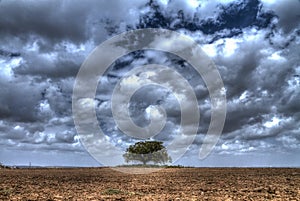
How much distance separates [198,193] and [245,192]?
3.00 meters

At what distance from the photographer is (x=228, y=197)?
829 inches

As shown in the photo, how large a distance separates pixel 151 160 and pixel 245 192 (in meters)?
81.6

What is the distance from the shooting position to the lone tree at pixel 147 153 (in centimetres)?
10412

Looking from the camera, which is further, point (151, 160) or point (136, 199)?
point (151, 160)

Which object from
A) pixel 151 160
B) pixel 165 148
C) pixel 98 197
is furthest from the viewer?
pixel 165 148

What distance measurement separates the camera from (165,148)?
11119 cm

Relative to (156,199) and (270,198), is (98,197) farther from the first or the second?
(270,198)

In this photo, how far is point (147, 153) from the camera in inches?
4168

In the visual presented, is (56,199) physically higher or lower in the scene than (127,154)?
lower

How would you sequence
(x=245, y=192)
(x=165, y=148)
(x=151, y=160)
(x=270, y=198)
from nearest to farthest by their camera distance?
(x=270, y=198), (x=245, y=192), (x=151, y=160), (x=165, y=148)

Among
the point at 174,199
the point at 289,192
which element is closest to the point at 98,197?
the point at 174,199

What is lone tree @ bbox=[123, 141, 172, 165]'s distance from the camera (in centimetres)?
10412

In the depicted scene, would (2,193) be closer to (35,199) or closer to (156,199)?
(35,199)

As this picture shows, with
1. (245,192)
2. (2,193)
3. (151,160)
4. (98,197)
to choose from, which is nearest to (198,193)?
(245,192)
